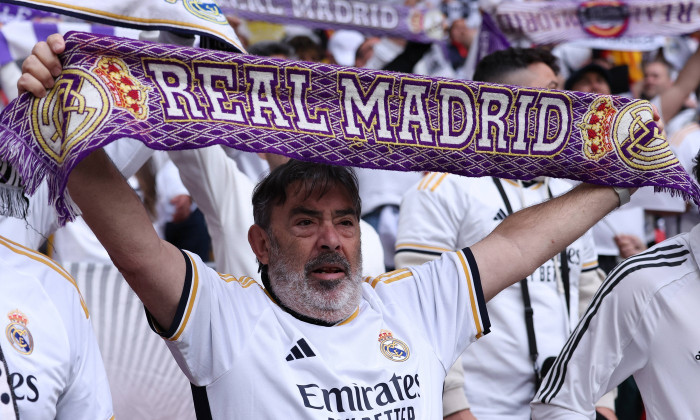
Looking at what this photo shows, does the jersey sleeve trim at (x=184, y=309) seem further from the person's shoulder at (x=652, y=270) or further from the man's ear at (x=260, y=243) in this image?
the person's shoulder at (x=652, y=270)

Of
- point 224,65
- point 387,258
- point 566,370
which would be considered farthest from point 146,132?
point 387,258

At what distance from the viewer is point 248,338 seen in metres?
2.94

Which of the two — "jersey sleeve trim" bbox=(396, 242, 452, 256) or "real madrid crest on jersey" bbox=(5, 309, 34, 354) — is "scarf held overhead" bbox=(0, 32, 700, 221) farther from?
"jersey sleeve trim" bbox=(396, 242, 452, 256)

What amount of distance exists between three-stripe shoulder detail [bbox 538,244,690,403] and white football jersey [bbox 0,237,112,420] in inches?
63.2

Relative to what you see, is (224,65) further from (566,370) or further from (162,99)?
(566,370)

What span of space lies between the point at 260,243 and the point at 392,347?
596mm

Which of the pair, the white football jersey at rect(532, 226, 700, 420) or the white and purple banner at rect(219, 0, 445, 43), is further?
the white and purple banner at rect(219, 0, 445, 43)

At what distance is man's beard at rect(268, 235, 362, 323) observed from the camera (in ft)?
10.2

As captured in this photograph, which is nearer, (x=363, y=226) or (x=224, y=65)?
(x=224, y=65)

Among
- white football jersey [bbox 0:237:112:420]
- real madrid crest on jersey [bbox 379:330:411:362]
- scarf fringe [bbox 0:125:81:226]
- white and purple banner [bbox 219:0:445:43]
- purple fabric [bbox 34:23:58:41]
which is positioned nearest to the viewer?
white football jersey [bbox 0:237:112:420]

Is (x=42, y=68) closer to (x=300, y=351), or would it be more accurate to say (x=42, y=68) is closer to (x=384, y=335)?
(x=300, y=351)

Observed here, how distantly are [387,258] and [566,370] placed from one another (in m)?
2.46

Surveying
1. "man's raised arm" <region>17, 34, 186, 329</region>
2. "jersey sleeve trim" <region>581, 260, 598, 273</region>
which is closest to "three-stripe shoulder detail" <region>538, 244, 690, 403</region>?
"jersey sleeve trim" <region>581, 260, 598, 273</region>

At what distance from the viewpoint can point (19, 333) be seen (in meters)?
2.39
